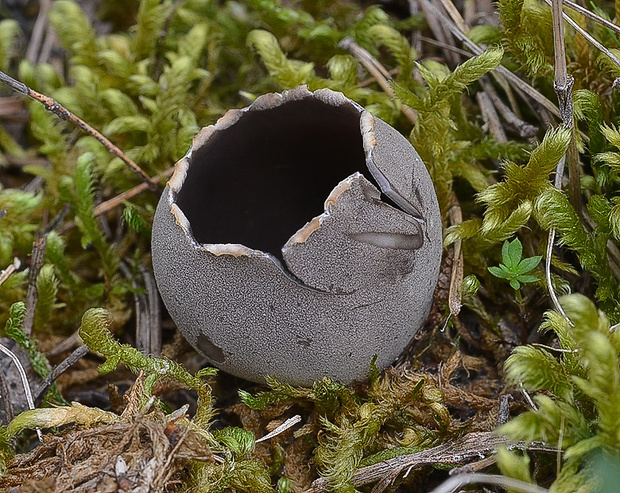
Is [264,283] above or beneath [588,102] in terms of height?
beneath

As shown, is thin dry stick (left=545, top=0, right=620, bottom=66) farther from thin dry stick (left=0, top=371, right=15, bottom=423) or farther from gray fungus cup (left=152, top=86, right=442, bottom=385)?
thin dry stick (left=0, top=371, right=15, bottom=423)

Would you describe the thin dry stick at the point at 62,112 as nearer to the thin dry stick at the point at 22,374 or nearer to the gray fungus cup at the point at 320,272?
the gray fungus cup at the point at 320,272

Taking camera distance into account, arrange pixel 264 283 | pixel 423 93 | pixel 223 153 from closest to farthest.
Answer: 1. pixel 264 283
2. pixel 223 153
3. pixel 423 93

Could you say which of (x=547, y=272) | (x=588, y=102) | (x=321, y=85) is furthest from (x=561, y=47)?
(x=321, y=85)

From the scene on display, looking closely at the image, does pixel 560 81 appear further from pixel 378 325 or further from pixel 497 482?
pixel 497 482

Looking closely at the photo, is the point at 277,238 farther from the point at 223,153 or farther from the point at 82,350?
the point at 82,350

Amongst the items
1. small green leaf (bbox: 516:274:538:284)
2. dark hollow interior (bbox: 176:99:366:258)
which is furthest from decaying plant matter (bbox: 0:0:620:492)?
dark hollow interior (bbox: 176:99:366:258)
